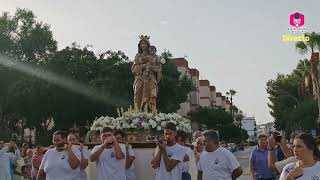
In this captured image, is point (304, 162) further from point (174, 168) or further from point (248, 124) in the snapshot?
point (248, 124)

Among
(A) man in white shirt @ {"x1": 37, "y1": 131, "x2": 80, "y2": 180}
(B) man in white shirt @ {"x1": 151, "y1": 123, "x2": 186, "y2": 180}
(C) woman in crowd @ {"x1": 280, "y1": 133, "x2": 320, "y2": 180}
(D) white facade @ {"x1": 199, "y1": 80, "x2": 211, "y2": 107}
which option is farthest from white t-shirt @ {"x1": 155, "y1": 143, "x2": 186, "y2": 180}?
(D) white facade @ {"x1": 199, "y1": 80, "x2": 211, "y2": 107}

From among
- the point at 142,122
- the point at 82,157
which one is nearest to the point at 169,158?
the point at 82,157

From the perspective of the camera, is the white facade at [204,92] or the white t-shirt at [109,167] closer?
the white t-shirt at [109,167]

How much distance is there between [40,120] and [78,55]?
6567 mm

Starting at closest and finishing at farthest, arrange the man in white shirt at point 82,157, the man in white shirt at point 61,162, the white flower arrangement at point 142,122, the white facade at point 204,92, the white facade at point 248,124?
1. the man in white shirt at point 61,162
2. the man in white shirt at point 82,157
3. the white flower arrangement at point 142,122
4. the white facade at point 204,92
5. the white facade at point 248,124

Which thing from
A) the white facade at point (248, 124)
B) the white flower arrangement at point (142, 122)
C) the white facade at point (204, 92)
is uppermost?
the white facade at point (204, 92)

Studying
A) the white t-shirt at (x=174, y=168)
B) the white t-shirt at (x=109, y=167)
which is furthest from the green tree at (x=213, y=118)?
the white t-shirt at (x=174, y=168)

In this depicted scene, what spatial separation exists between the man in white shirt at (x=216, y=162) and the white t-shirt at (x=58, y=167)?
1.82 m

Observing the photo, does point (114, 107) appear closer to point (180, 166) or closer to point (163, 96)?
point (163, 96)

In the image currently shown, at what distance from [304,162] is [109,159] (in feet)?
13.2

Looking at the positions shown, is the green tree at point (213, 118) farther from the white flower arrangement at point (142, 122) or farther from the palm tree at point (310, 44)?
the white flower arrangement at point (142, 122)

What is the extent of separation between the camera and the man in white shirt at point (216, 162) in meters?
7.27

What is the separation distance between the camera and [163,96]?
42.0 metres

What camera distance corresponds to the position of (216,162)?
23.8 feet
